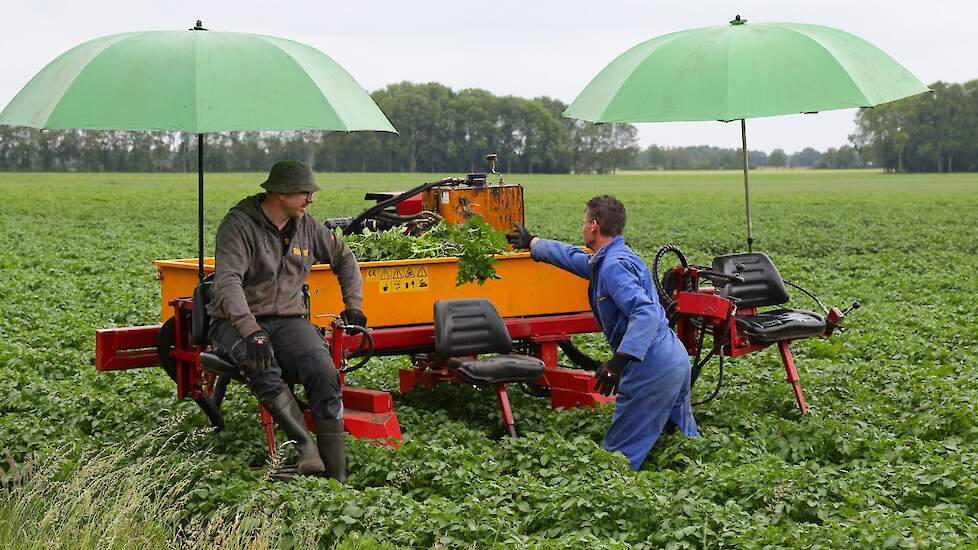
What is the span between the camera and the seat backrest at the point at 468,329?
8.16 m

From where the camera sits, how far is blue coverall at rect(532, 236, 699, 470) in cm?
741

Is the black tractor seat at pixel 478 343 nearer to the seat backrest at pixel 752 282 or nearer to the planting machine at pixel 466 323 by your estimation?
the planting machine at pixel 466 323

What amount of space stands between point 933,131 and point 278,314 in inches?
4693

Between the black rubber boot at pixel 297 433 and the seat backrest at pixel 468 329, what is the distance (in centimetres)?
139

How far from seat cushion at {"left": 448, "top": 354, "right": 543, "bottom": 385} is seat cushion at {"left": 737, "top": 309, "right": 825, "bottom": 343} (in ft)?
4.79

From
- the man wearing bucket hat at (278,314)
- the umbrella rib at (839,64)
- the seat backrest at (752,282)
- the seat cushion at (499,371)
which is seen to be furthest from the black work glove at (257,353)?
the umbrella rib at (839,64)

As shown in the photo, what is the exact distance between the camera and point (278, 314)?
7.17 meters

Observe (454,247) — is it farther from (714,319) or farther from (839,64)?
(839,64)

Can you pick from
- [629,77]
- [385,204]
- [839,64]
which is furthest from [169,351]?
[839,64]

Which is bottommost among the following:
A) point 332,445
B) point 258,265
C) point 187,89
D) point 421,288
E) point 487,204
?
point 332,445

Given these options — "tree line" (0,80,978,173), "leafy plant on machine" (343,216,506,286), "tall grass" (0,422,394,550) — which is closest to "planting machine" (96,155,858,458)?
"leafy plant on machine" (343,216,506,286)

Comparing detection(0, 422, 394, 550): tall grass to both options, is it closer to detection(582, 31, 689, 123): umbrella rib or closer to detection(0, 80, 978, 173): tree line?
detection(582, 31, 689, 123): umbrella rib

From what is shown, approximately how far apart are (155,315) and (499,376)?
23.0 feet

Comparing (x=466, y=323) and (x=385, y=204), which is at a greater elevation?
(x=385, y=204)
